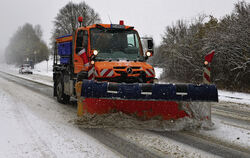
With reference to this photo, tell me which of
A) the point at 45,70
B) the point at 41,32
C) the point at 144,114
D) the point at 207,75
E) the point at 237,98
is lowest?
the point at 237,98

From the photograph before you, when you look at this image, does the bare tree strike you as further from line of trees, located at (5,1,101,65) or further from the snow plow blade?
the snow plow blade

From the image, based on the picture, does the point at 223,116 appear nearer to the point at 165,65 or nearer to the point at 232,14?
the point at 232,14

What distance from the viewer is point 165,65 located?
765 inches

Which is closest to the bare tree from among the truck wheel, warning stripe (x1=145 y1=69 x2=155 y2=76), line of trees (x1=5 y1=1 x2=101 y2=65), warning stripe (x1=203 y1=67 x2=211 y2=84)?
line of trees (x1=5 y1=1 x2=101 y2=65)

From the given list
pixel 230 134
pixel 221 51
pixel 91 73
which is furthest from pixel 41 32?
pixel 230 134

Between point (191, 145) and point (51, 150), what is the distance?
2195 millimetres

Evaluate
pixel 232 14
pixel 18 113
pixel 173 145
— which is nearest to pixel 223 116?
pixel 173 145

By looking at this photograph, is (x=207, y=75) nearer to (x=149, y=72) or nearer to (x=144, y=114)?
(x=149, y=72)

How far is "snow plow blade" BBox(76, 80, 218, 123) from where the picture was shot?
4.96 meters

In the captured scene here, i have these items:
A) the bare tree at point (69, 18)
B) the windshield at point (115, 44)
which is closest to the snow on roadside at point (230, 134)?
the windshield at point (115, 44)

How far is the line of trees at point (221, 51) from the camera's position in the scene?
12562 millimetres

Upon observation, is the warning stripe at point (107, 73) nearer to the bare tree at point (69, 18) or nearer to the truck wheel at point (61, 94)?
the truck wheel at point (61, 94)

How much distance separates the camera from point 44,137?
469 centimetres

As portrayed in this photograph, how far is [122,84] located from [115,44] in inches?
79.2
